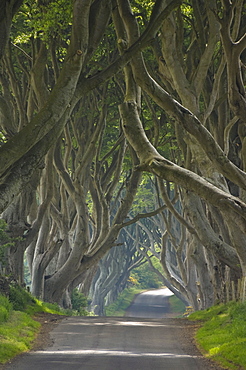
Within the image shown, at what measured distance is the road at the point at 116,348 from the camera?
10703 millimetres

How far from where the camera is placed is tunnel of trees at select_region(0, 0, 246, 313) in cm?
1178

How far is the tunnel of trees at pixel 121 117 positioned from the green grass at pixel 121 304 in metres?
15.2

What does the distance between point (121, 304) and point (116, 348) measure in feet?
141

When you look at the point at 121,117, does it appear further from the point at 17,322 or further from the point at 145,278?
the point at 145,278

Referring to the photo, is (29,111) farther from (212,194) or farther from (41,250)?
(212,194)

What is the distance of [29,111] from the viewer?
64.7 ft

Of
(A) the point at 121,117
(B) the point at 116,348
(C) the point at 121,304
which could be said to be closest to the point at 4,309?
(B) the point at 116,348

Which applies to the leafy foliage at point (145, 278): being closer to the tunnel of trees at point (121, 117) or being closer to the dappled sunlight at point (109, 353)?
the tunnel of trees at point (121, 117)

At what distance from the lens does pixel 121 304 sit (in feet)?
182

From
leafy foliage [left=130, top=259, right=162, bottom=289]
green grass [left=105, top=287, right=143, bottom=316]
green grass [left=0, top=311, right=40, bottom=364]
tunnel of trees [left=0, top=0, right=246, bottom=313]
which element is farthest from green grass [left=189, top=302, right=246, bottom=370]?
leafy foliage [left=130, top=259, right=162, bottom=289]

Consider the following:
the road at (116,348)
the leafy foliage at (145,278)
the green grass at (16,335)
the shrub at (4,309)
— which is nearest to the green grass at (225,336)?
the road at (116,348)

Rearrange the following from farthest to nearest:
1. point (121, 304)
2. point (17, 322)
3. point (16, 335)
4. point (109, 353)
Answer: point (121, 304), point (17, 322), point (16, 335), point (109, 353)

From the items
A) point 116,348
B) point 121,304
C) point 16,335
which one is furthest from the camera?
point 121,304

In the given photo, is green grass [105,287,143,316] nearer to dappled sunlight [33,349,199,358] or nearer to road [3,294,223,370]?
road [3,294,223,370]
